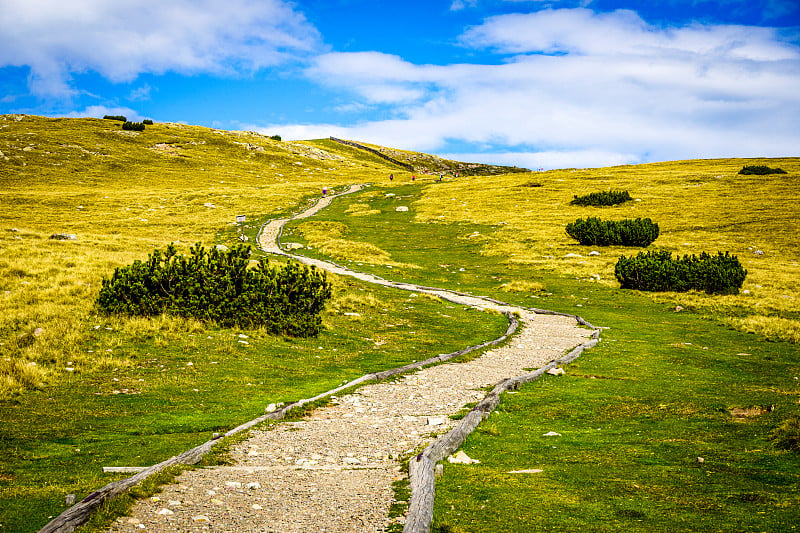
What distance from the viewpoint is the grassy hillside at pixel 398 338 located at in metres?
9.16

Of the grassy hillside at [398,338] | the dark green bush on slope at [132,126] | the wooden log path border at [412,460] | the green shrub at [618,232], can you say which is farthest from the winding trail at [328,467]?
the dark green bush on slope at [132,126]

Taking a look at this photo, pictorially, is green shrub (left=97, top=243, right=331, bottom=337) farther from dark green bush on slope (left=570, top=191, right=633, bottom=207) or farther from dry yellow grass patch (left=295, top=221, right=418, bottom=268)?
dark green bush on slope (left=570, top=191, right=633, bottom=207)

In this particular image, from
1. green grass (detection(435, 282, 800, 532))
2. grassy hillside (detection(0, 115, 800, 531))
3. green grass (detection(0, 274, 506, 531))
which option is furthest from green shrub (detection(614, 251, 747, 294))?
green grass (detection(435, 282, 800, 532))

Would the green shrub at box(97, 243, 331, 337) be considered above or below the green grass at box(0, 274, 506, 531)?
above

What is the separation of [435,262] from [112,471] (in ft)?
125

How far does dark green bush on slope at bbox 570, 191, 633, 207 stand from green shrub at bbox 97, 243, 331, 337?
190 ft

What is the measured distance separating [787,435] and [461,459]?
18.5 ft

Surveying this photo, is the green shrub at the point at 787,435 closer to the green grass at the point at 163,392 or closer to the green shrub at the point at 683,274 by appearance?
the green grass at the point at 163,392

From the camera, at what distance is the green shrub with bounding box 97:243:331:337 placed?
19172 millimetres

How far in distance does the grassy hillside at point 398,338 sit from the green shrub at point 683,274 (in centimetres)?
122

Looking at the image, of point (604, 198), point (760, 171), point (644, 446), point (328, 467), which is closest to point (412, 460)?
point (328, 467)

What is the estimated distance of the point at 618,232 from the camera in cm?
5047

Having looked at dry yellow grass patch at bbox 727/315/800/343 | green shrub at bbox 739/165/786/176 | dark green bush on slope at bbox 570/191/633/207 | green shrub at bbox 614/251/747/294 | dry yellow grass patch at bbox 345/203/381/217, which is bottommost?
dry yellow grass patch at bbox 727/315/800/343

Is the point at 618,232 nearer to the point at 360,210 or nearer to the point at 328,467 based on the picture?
the point at 360,210
